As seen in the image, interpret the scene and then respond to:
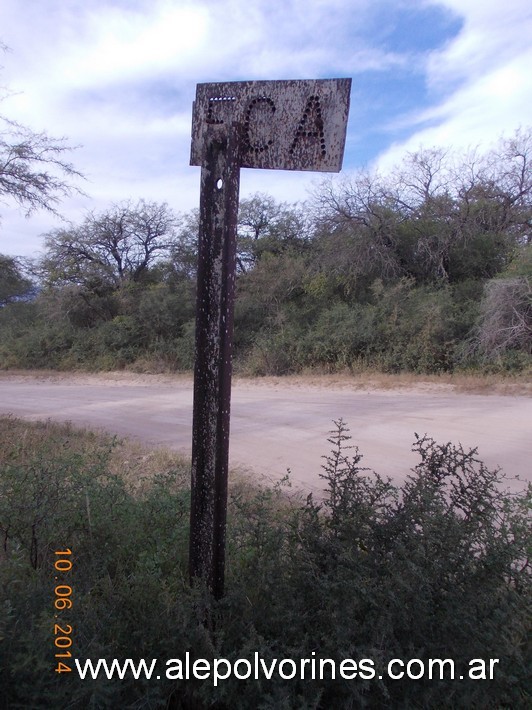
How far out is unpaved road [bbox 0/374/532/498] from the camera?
22.1 feet

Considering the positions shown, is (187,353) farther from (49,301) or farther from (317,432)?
(317,432)

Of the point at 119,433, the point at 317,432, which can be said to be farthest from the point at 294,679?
the point at 119,433

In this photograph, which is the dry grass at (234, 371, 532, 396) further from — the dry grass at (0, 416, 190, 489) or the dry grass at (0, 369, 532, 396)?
the dry grass at (0, 416, 190, 489)

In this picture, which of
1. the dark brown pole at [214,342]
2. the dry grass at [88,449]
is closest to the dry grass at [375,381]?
the dry grass at [88,449]

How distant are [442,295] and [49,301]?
1826cm

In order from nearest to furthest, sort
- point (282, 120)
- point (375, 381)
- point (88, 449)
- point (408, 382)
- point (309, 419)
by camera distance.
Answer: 1. point (282, 120)
2. point (88, 449)
3. point (309, 419)
4. point (408, 382)
5. point (375, 381)

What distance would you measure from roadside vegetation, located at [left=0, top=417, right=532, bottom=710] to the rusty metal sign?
1543mm

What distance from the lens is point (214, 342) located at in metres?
2.32

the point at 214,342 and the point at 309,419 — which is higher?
the point at 214,342

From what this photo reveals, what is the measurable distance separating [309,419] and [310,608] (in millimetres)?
7496

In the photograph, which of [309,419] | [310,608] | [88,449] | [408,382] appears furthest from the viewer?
[408,382]
